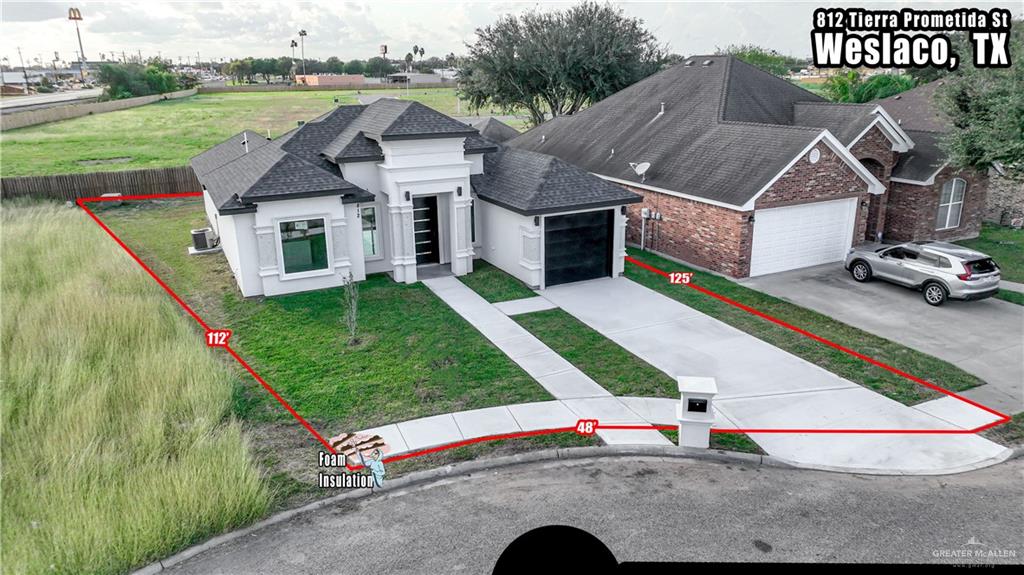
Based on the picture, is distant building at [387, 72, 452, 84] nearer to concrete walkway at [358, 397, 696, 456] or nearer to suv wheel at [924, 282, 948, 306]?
suv wheel at [924, 282, 948, 306]

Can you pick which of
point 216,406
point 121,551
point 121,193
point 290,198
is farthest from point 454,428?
point 121,193

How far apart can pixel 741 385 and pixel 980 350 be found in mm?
6105

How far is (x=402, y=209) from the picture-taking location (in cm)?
1970

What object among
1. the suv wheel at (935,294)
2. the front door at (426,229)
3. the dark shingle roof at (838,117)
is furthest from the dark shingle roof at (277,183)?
the dark shingle roof at (838,117)

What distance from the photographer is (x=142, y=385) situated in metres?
12.4

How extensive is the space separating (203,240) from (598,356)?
1578 centimetres

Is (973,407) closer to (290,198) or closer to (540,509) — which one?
(540,509)

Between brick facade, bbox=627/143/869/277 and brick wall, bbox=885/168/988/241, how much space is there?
9.81 ft

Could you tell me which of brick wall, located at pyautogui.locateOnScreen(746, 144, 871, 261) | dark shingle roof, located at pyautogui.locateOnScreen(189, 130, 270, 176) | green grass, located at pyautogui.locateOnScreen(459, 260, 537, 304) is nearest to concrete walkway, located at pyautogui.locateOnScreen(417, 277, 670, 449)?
green grass, located at pyautogui.locateOnScreen(459, 260, 537, 304)

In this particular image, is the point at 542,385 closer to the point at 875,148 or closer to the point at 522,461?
the point at 522,461

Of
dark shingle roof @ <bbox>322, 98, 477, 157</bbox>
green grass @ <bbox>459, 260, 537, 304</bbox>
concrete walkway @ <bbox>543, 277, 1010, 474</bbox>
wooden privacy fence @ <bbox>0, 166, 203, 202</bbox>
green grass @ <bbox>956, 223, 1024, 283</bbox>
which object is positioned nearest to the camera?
concrete walkway @ <bbox>543, 277, 1010, 474</bbox>

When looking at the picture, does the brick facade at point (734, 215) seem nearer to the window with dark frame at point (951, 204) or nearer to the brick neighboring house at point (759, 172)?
the brick neighboring house at point (759, 172)

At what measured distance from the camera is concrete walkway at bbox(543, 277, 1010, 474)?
10977 millimetres

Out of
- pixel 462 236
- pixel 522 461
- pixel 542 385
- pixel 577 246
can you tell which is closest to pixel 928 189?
pixel 577 246
